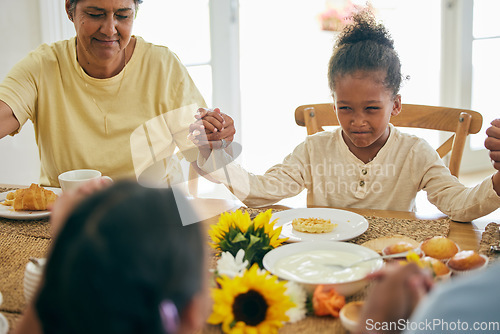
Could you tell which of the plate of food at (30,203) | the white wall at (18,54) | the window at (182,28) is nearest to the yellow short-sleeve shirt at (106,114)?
the plate of food at (30,203)

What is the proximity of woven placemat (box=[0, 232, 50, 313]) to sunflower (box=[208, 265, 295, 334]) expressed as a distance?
37cm

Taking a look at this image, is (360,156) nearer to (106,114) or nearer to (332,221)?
(332,221)

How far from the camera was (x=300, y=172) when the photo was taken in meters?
1.73

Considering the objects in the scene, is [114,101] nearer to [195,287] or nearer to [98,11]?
[98,11]

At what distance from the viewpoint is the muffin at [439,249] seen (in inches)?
36.9

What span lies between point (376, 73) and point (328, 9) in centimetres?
347

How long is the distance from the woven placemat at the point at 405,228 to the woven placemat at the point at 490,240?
0.08 m

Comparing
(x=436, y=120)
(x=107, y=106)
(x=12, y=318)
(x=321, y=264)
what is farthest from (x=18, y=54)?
(x=321, y=264)

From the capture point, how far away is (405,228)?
1.23 m

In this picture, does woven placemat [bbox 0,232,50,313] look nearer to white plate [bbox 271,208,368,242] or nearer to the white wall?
white plate [bbox 271,208,368,242]

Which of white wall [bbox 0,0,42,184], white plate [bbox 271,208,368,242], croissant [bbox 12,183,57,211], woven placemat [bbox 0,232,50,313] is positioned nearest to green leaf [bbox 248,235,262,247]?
white plate [bbox 271,208,368,242]

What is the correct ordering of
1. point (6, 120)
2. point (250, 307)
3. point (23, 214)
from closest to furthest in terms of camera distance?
point (250, 307)
point (23, 214)
point (6, 120)

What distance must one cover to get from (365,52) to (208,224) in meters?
0.71

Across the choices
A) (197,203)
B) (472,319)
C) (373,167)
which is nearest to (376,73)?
(373,167)
